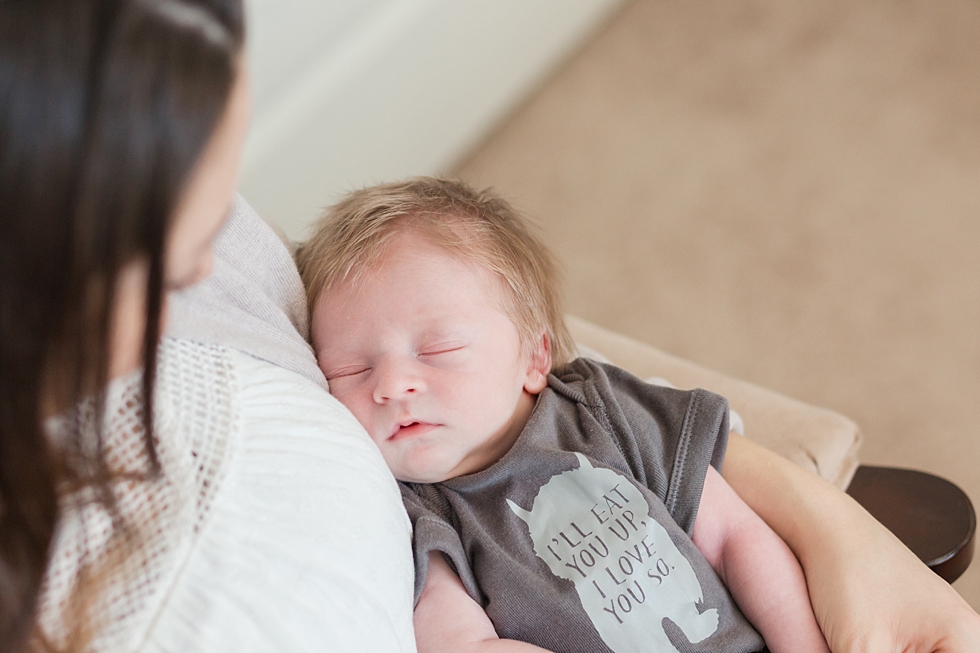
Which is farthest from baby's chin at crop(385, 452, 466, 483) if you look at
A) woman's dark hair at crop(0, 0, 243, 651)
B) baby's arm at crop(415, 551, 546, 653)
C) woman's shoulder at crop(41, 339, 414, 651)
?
woman's dark hair at crop(0, 0, 243, 651)

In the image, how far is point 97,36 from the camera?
0.42 meters

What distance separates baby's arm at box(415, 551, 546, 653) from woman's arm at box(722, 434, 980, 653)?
0.30 meters

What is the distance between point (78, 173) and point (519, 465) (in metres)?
0.61

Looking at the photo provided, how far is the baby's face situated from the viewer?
93 centimetres

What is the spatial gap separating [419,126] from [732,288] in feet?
2.86

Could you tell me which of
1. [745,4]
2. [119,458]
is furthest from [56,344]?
[745,4]

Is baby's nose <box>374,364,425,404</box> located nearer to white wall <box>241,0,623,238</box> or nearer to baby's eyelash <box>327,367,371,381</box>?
baby's eyelash <box>327,367,371,381</box>

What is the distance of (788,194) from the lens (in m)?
2.16

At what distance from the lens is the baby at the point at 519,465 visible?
0.87 meters

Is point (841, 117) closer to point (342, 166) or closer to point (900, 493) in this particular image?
point (342, 166)

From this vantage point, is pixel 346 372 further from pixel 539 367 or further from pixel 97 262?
pixel 97 262

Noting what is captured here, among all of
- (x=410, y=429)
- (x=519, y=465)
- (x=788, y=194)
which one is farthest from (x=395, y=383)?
(x=788, y=194)

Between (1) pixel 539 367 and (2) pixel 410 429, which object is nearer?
(2) pixel 410 429

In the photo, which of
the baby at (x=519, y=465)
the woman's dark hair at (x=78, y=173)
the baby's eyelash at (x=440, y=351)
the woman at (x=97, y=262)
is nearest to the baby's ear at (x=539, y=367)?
the baby at (x=519, y=465)
